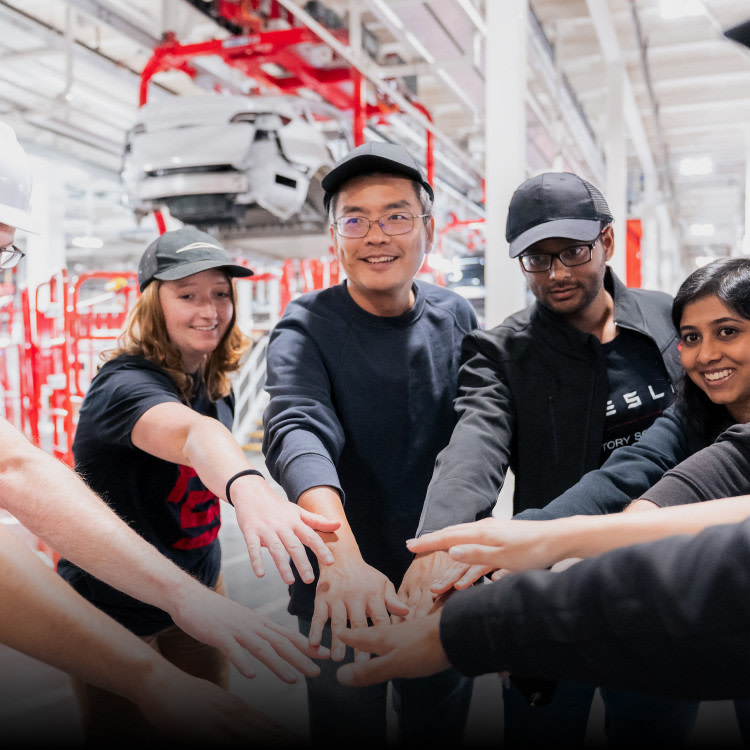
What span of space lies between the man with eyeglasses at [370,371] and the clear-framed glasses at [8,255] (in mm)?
389

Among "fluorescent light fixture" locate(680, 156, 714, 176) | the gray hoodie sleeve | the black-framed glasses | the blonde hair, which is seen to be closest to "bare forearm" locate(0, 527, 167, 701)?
the gray hoodie sleeve

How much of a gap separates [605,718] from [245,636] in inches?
16.6

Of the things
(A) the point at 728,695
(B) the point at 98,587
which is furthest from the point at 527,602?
(B) the point at 98,587

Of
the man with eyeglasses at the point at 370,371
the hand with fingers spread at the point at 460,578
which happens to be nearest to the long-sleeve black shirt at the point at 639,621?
the hand with fingers spread at the point at 460,578

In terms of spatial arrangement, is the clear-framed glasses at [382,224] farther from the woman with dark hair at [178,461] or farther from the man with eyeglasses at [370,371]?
the woman with dark hair at [178,461]

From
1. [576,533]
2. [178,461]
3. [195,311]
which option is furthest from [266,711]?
[195,311]

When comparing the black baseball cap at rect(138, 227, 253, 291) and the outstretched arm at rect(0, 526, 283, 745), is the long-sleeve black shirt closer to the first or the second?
the outstretched arm at rect(0, 526, 283, 745)

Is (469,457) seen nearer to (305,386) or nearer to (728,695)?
(305,386)

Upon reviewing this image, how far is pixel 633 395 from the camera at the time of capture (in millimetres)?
1125

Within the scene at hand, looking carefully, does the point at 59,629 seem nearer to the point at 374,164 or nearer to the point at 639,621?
the point at 639,621

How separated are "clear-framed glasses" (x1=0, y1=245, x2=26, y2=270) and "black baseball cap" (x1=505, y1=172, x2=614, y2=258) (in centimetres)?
71

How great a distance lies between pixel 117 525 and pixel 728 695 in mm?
555

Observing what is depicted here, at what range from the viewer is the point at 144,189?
11.0 ft

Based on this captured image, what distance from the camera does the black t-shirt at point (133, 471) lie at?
1.12m
